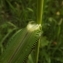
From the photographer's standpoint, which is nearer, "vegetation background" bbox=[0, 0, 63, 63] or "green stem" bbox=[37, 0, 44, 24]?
"green stem" bbox=[37, 0, 44, 24]

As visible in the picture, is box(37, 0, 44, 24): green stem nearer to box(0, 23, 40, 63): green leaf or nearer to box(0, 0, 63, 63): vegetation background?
box(0, 23, 40, 63): green leaf

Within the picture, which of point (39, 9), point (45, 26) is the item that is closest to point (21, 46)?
point (39, 9)

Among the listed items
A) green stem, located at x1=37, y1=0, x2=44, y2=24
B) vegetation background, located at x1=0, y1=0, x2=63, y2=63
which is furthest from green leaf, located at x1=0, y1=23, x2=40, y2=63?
vegetation background, located at x1=0, y1=0, x2=63, y2=63

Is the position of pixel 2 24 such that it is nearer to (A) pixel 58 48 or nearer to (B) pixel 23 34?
(A) pixel 58 48

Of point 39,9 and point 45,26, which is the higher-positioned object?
point 39,9

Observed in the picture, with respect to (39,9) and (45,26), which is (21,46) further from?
(45,26)

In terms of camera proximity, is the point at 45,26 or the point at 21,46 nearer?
the point at 21,46

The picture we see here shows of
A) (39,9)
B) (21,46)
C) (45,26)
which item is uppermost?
(39,9)

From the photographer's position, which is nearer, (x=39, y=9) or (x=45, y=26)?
(x=39, y=9)

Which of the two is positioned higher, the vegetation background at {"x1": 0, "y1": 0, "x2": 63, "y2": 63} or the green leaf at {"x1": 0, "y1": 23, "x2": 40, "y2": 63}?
the green leaf at {"x1": 0, "y1": 23, "x2": 40, "y2": 63}

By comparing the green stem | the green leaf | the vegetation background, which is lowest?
the vegetation background

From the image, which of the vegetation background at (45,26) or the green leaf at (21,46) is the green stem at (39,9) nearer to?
the green leaf at (21,46)
